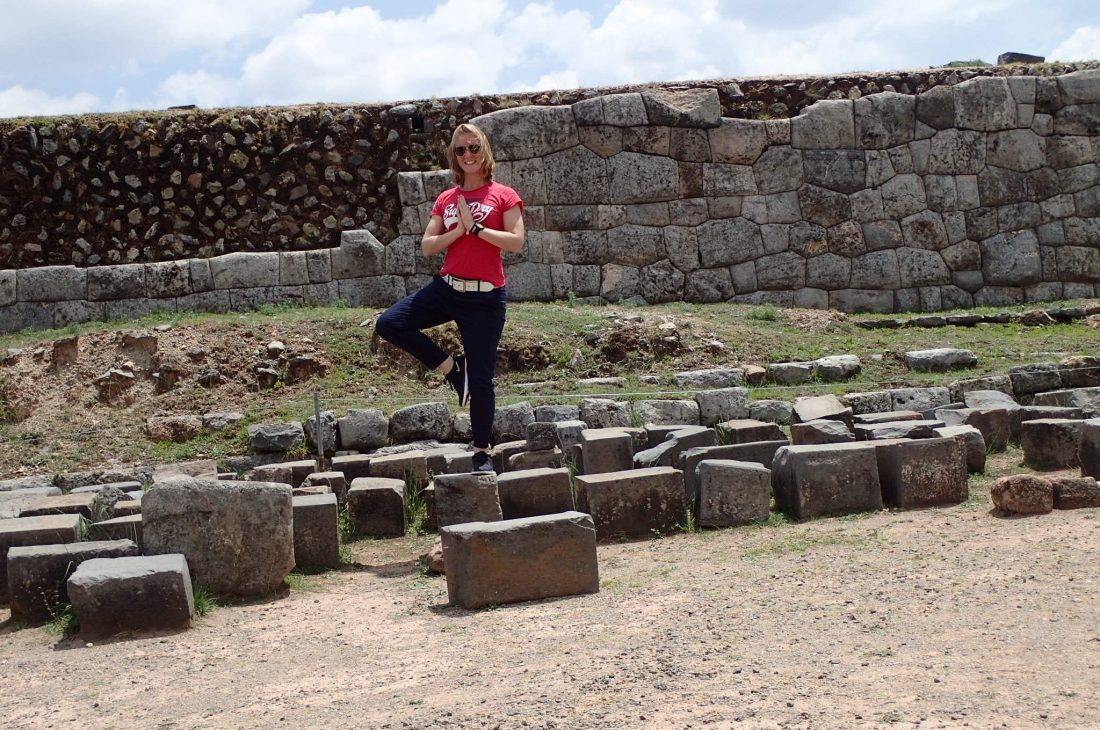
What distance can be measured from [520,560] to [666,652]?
1.28 m

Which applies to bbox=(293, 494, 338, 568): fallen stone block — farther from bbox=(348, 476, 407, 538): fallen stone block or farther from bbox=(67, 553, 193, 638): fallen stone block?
bbox=(67, 553, 193, 638): fallen stone block

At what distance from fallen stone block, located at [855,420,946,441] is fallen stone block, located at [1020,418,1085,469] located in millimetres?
587

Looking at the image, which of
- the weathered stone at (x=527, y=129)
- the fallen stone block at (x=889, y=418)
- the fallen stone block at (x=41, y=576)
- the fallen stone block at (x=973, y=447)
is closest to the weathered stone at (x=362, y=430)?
the fallen stone block at (x=889, y=418)

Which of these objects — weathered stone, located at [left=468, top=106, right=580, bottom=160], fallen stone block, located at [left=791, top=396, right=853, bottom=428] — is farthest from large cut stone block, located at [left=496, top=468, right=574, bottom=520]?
weathered stone, located at [left=468, top=106, right=580, bottom=160]

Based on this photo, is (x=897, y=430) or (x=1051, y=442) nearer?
(x=1051, y=442)

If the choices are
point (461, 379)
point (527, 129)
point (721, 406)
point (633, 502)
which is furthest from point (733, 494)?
point (527, 129)

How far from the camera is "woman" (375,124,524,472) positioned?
6.34m

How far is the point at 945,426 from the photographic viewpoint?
7.82 m

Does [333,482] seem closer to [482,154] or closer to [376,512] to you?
[376,512]

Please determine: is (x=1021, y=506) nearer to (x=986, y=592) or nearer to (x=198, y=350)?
(x=986, y=592)

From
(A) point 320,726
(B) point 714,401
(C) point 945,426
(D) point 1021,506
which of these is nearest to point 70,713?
(A) point 320,726

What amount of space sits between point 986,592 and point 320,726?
104 inches

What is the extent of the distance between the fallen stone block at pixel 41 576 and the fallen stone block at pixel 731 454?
347 centimetres

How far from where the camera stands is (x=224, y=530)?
536 centimetres
